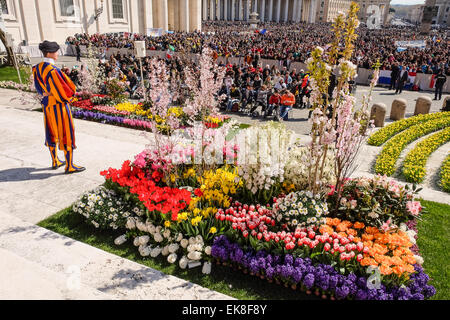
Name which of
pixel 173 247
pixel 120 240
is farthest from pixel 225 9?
pixel 173 247

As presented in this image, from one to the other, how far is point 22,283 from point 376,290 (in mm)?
4076

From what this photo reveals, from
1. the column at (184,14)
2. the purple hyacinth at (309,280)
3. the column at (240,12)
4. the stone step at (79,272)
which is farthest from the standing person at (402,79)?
the column at (240,12)

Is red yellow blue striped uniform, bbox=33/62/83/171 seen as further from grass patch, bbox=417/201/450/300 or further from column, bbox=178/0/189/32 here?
column, bbox=178/0/189/32

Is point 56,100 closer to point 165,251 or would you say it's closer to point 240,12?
→ point 165,251

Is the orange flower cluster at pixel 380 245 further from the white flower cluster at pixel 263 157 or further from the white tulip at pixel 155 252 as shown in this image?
the white tulip at pixel 155 252

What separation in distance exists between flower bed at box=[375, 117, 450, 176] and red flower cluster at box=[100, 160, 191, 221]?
5186 mm

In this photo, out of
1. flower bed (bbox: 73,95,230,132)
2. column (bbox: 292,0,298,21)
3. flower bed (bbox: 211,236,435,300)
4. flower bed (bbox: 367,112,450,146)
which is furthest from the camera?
column (bbox: 292,0,298,21)

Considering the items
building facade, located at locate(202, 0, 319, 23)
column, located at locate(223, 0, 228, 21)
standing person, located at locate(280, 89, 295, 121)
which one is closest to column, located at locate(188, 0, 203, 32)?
standing person, located at locate(280, 89, 295, 121)

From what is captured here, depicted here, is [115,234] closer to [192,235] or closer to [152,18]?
[192,235]

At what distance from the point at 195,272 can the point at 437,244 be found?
3.80 m

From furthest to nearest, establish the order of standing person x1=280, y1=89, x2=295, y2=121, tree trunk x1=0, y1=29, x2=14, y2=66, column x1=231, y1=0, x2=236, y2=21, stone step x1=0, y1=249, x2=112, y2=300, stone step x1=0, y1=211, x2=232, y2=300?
column x1=231, y1=0, x2=236, y2=21 → tree trunk x1=0, y1=29, x2=14, y2=66 → standing person x1=280, y1=89, x2=295, y2=121 → stone step x1=0, y1=211, x2=232, y2=300 → stone step x1=0, y1=249, x2=112, y2=300

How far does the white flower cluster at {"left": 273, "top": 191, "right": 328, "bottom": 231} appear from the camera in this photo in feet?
15.5

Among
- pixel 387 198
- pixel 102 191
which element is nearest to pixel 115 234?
pixel 102 191

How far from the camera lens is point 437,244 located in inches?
202
